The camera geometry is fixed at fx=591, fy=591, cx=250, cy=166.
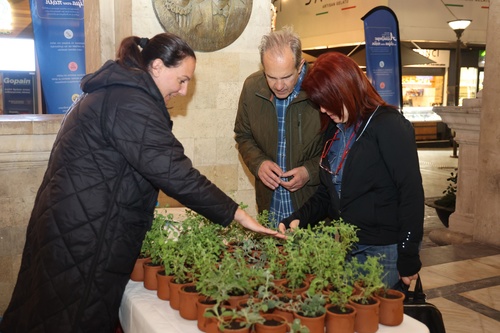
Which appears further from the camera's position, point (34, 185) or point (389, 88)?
point (389, 88)

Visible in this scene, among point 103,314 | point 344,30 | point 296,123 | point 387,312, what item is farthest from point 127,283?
point 344,30

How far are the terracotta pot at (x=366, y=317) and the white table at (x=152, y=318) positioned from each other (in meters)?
0.06

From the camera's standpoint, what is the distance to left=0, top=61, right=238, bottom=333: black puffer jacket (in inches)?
83.7

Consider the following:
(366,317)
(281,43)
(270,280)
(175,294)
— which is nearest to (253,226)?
(270,280)

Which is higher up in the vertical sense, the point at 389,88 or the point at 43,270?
the point at 389,88

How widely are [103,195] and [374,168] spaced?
108cm

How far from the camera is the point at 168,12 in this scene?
4383 millimetres

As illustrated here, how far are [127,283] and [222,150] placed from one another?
8.59 ft

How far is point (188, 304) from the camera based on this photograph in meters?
1.94

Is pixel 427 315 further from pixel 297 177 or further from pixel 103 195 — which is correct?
pixel 103 195

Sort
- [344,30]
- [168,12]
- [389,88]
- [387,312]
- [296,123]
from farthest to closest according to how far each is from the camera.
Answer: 1. [344,30]
2. [389,88]
3. [168,12]
4. [296,123]
5. [387,312]

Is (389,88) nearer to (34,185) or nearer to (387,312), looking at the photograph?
(34,185)

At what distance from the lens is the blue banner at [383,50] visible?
8.88m

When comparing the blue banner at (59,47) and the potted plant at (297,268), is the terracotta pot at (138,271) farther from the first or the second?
the blue banner at (59,47)
